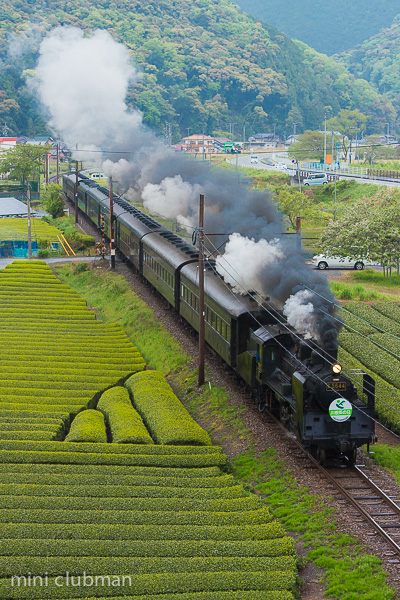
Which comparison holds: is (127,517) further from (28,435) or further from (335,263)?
(335,263)

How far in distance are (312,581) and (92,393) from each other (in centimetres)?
1430

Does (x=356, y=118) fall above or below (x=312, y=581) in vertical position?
above

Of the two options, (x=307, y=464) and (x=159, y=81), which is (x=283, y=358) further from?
(x=159, y=81)

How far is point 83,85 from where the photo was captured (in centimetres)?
4781

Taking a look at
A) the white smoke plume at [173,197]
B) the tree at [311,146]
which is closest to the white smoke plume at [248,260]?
the white smoke plume at [173,197]

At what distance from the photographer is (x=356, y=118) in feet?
478

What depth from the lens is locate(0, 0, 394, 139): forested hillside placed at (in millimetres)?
108062

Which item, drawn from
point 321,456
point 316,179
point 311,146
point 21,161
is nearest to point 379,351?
point 321,456

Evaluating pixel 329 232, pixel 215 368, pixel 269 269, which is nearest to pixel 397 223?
pixel 329 232

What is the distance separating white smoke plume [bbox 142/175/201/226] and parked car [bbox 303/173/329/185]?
111ft

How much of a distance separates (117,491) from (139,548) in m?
3.19

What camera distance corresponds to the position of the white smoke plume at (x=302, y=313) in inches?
786

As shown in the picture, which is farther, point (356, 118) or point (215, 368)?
point (356, 118)

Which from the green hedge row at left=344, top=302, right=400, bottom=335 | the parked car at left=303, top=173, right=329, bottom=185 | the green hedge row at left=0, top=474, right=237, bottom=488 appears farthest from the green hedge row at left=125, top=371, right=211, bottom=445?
the parked car at left=303, top=173, right=329, bottom=185
